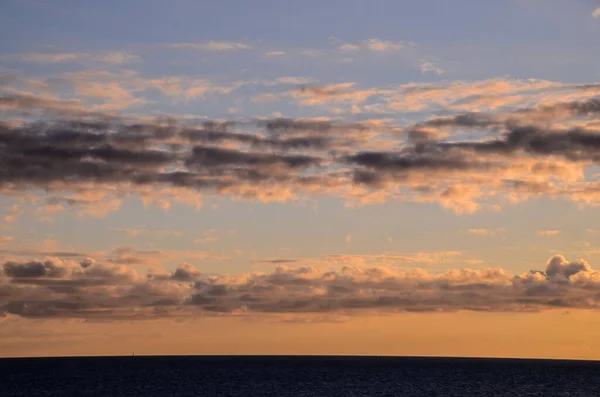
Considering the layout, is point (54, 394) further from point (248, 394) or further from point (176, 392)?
point (248, 394)

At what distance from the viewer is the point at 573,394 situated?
18988 cm

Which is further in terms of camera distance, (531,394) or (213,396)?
(531,394)

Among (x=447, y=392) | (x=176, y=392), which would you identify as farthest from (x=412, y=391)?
(x=176, y=392)

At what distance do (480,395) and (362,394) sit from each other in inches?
967

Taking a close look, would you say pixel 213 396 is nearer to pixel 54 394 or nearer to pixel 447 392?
pixel 54 394

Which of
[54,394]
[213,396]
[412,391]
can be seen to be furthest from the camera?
[412,391]

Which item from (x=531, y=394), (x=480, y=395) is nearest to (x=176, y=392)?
(x=480, y=395)

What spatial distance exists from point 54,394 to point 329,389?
60.6m

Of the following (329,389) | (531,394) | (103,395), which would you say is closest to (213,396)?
(103,395)

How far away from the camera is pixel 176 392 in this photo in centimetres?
18662

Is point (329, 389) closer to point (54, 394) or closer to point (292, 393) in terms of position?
point (292, 393)

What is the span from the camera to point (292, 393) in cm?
18025

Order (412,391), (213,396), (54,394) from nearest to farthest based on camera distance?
(213,396) → (54,394) → (412,391)

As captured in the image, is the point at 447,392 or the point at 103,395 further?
the point at 447,392
